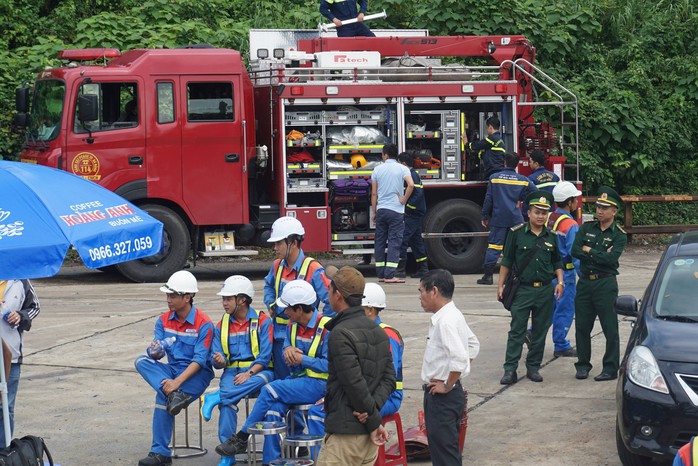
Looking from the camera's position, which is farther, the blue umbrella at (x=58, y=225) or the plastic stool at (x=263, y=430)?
the plastic stool at (x=263, y=430)

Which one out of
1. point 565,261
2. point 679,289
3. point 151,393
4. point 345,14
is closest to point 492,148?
point 345,14

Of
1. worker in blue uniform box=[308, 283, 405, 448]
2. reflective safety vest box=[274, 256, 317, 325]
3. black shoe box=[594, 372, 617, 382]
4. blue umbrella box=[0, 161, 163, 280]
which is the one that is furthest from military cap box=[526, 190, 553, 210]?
blue umbrella box=[0, 161, 163, 280]

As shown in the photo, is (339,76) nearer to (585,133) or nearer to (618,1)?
(585,133)

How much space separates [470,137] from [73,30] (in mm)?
8871

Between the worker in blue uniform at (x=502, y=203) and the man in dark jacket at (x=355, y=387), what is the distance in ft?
29.5

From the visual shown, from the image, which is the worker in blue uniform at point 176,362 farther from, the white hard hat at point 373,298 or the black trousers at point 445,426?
the black trousers at point 445,426

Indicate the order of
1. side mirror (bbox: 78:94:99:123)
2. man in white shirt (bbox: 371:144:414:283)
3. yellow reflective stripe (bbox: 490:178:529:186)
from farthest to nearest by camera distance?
man in white shirt (bbox: 371:144:414:283) → yellow reflective stripe (bbox: 490:178:529:186) → side mirror (bbox: 78:94:99:123)

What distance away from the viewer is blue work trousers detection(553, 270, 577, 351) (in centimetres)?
1070

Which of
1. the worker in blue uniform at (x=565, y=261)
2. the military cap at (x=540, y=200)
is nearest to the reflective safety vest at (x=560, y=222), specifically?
the worker in blue uniform at (x=565, y=261)

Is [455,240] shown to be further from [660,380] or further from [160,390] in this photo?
[660,380]

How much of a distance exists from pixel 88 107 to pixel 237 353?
25.9 feet

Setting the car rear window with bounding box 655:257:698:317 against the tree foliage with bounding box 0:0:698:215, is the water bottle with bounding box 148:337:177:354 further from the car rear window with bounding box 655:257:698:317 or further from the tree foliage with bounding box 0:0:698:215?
the tree foliage with bounding box 0:0:698:215

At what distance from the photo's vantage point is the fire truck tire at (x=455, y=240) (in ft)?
53.3

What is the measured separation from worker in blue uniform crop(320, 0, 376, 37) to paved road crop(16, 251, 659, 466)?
15.1 ft
